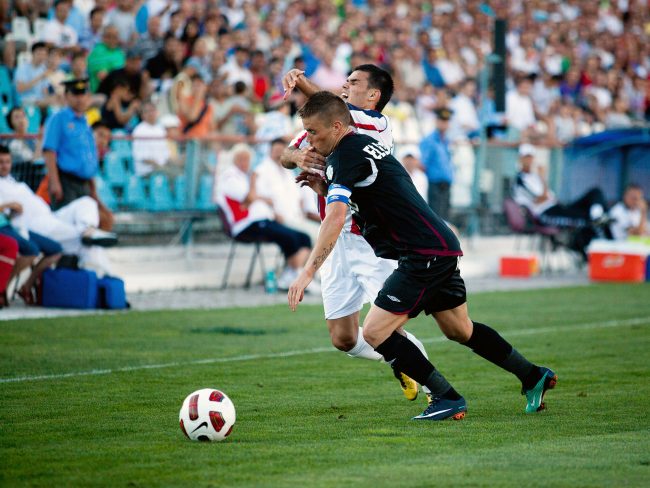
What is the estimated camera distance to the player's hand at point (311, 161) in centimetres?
742

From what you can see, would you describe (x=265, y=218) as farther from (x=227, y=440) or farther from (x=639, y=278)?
(x=227, y=440)

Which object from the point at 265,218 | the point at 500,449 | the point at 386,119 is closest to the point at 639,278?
the point at 265,218

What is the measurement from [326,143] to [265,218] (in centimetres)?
933

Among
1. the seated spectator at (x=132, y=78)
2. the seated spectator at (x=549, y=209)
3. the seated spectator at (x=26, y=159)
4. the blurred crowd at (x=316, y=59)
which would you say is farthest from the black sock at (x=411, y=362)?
the seated spectator at (x=549, y=209)

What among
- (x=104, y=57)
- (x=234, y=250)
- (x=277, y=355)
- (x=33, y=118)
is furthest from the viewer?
(x=104, y=57)

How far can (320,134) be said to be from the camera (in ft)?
23.7

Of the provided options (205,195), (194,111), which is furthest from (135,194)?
(194,111)

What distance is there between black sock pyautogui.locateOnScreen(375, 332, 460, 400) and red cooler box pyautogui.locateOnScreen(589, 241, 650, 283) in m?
12.5

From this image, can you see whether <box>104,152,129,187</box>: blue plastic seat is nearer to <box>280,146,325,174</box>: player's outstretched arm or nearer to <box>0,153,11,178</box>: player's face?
<box>0,153,11,178</box>: player's face

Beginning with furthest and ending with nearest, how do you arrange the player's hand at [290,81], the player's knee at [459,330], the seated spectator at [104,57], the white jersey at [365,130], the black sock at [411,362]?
the seated spectator at [104,57] < the white jersey at [365,130] < the player's hand at [290,81] < the player's knee at [459,330] < the black sock at [411,362]

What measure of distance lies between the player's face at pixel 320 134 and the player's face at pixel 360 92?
48.9 inches

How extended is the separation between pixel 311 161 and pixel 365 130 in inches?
34.4

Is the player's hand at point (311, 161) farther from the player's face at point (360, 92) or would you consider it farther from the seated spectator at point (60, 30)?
the seated spectator at point (60, 30)

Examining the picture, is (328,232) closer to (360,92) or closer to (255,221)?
(360,92)
